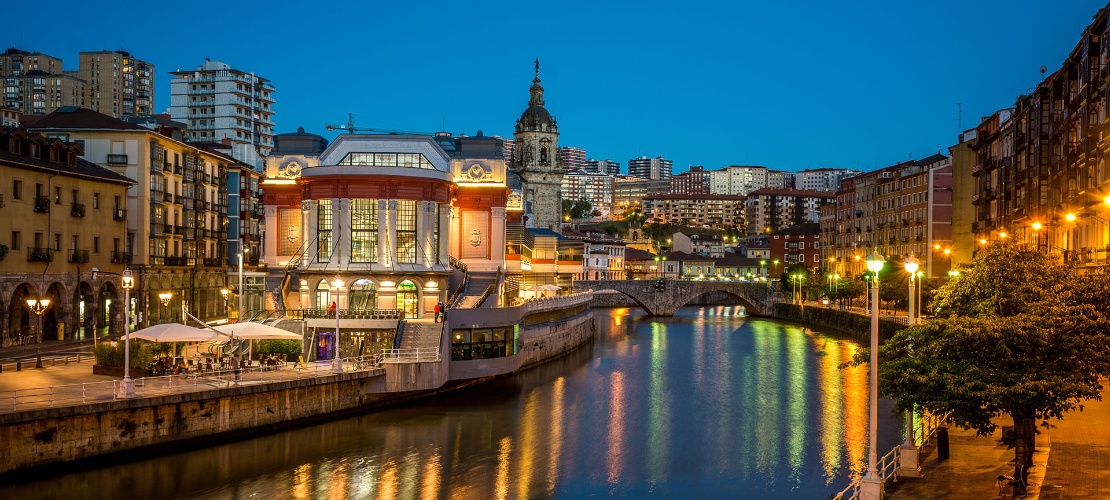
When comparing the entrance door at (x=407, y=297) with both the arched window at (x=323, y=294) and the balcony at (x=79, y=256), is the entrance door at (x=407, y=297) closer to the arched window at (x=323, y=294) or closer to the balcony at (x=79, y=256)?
the arched window at (x=323, y=294)

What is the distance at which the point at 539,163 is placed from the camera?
532 feet

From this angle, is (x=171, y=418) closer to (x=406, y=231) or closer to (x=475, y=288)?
(x=406, y=231)

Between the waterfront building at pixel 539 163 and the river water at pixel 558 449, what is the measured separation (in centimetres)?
9584

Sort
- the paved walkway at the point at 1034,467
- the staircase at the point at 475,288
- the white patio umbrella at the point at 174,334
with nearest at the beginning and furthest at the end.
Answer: the paved walkway at the point at 1034,467, the white patio umbrella at the point at 174,334, the staircase at the point at 475,288

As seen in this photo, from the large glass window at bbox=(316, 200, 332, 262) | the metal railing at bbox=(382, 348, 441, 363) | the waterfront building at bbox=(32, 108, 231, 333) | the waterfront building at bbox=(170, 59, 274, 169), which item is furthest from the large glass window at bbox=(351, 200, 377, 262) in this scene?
the waterfront building at bbox=(170, 59, 274, 169)

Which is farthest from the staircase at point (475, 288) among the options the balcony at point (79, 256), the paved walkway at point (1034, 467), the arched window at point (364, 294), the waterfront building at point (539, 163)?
the waterfront building at point (539, 163)

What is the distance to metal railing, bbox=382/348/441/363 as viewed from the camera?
160 feet

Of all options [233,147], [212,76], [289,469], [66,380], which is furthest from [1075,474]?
[212,76]

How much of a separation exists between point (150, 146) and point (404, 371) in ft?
126

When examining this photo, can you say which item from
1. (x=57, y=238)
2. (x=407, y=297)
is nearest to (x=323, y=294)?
(x=407, y=297)

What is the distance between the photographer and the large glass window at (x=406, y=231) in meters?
62.5

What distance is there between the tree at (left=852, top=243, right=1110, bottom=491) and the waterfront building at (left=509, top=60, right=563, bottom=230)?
130 metres

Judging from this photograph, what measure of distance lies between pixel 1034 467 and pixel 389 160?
147 ft

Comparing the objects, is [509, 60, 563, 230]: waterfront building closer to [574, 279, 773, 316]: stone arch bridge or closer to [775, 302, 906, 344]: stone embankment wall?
[574, 279, 773, 316]: stone arch bridge
